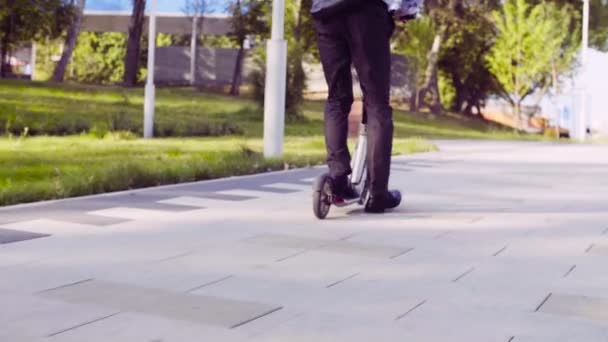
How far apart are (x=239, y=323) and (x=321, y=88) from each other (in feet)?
157

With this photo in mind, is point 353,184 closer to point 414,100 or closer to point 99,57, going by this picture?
point 414,100

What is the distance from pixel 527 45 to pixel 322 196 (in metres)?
36.9

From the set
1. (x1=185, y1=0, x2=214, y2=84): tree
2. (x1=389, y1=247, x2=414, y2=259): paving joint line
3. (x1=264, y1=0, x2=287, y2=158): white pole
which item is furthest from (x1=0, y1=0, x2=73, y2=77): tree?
(x1=389, y1=247, x2=414, y2=259): paving joint line

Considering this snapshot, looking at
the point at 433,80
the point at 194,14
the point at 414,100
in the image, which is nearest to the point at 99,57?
the point at 194,14

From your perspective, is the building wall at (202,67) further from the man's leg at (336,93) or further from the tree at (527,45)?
the man's leg at (336,93)

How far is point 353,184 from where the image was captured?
22.2 ft

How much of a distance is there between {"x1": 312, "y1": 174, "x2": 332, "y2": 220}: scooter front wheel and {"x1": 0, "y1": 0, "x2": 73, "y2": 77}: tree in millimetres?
26652

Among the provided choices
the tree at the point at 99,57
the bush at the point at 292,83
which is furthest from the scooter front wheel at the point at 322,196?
the tree at the point at 99,57

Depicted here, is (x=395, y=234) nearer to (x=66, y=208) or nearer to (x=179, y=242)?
(x=179, y=242)

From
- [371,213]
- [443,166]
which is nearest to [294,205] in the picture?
[371,213]

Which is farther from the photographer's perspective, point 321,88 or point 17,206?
point 321,88

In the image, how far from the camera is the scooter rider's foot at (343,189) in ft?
21.7

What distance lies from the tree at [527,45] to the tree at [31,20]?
715 inches

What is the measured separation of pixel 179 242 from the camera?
5.46 meters
